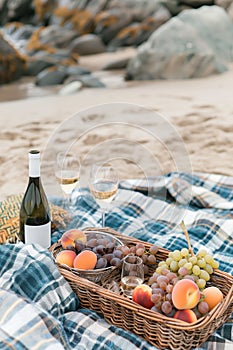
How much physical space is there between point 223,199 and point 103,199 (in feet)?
2.14

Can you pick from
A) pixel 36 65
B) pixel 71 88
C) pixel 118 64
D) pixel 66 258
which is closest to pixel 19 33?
pixel 36 65

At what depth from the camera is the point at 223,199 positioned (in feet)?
7.14

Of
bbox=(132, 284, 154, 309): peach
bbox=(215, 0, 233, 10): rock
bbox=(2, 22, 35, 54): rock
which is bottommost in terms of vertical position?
bbox=(2, 22, 35, 54): rock

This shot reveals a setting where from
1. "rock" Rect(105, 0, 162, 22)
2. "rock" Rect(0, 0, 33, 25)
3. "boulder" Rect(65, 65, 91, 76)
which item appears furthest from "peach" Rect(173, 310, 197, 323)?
"rock" Rect(0, 0, 33, 25)

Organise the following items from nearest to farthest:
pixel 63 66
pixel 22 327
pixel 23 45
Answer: pixel 22 327, pixel 63 66, pixel 23 45

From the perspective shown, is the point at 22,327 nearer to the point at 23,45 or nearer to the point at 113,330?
the point at 113,330

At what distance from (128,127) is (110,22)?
6.03 meters

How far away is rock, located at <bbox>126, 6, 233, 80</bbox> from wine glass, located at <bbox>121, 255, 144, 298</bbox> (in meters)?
4.85

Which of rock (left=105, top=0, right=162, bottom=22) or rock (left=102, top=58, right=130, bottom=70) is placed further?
rock (left=105, top=0, right=162, bottom=22)

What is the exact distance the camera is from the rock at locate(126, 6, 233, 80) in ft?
20.0

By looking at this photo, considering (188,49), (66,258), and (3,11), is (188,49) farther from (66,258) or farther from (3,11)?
(3,11)

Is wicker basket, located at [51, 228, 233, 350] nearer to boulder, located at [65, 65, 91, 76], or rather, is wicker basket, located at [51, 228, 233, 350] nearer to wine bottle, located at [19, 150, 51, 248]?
wine bottle, located at [19, 150, 51, 248]

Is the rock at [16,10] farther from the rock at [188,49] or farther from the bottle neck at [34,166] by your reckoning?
the bottle neck at [34,166]

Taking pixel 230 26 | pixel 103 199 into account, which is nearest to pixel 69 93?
pixel 230 26
